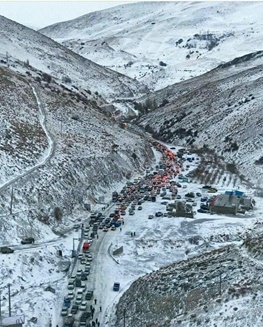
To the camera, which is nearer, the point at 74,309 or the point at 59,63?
the point at 74,309

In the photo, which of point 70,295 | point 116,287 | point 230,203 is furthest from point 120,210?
point 70,295

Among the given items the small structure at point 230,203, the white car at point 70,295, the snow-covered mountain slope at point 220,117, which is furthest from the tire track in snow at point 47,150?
the snow-covered mountain slope at point 220,117

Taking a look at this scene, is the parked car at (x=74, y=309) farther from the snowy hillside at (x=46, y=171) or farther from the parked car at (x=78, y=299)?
the snowy hillside at (x=46, y=171)

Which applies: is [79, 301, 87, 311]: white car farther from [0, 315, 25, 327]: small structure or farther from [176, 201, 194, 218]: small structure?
[176, 201, 194, 218]: small structure

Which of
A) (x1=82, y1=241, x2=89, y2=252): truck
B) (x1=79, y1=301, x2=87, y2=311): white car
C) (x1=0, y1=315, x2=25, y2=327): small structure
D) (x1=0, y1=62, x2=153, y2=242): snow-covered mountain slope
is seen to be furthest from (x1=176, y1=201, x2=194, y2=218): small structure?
(x1=0, y1=315, x2=25, y2=327): small structure

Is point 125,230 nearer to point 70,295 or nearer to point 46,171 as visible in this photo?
point 46,171

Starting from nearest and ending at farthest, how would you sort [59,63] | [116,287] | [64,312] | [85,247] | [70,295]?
[64,312]
[70,295]
[116,287]
[85,247]
[59,63]
